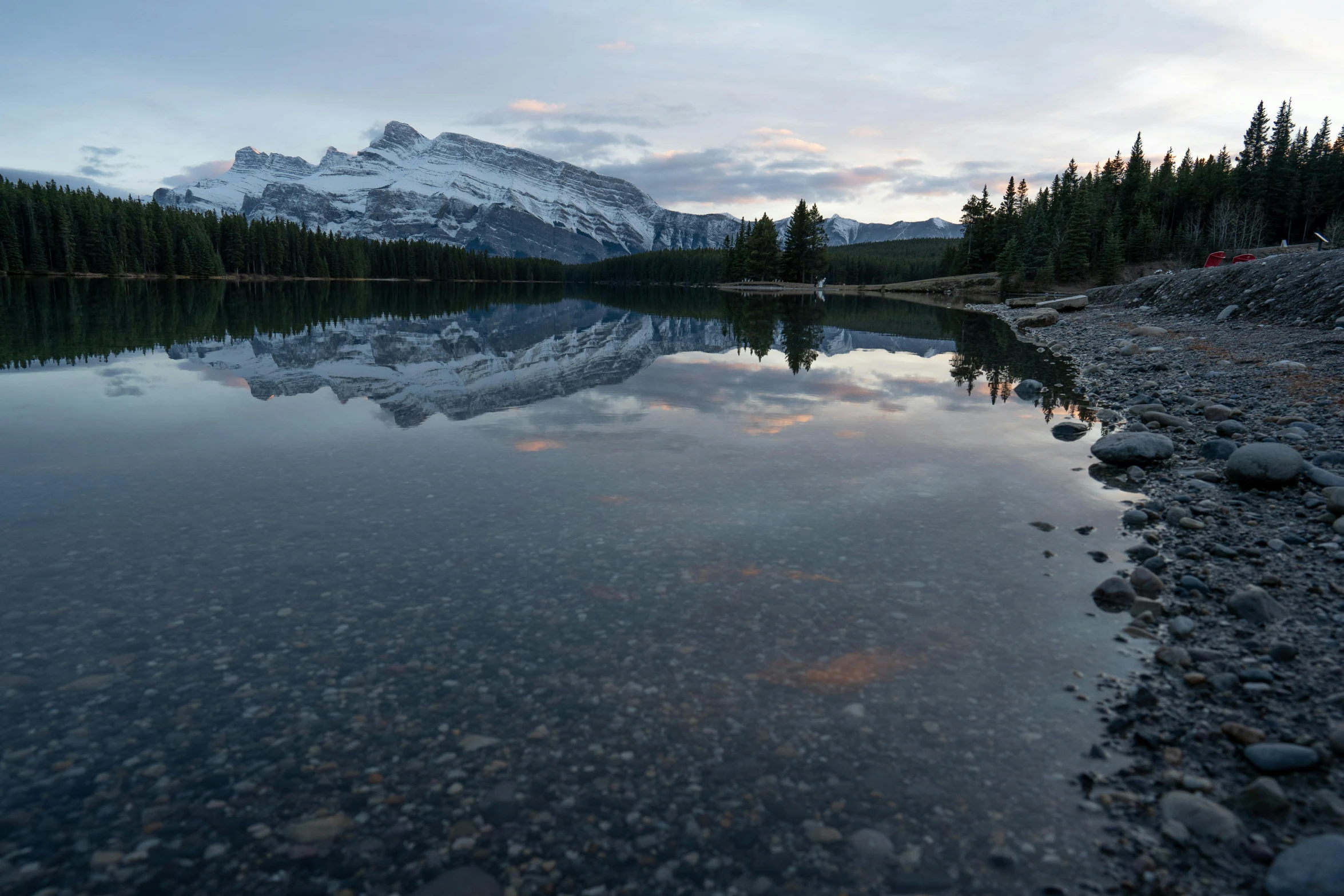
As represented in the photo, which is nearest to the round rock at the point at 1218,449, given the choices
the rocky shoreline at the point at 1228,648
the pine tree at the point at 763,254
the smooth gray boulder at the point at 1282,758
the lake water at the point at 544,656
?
the rocky shoreline at the point at 1228,648

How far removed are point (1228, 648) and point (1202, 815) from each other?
109 inches

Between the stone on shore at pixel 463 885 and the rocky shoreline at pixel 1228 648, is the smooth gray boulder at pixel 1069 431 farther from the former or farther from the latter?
the stone on shore at pixel 463 885

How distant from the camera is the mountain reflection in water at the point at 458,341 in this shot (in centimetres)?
2202

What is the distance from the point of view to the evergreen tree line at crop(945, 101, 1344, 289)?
3674 inches

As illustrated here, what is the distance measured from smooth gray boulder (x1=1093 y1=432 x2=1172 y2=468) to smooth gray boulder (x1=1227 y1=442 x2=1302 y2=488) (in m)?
1.59

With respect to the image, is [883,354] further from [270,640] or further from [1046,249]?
[1046,249]

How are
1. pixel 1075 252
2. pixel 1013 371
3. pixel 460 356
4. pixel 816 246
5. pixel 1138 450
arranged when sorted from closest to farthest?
pixel 1138 450
pixel 1013 371
pixel 460 356
pixel 1075 252
pixel 816 246

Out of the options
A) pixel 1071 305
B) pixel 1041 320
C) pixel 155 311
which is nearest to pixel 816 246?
pixel 1071 305

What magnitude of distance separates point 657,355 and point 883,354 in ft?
35.1

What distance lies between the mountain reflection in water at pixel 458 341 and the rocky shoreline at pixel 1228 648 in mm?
5365

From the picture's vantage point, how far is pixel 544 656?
6.53 metres

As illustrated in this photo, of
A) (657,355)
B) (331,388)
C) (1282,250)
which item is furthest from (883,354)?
(1282,250)

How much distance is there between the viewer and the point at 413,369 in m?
25.4

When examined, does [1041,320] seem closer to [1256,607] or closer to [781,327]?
[781,327]
